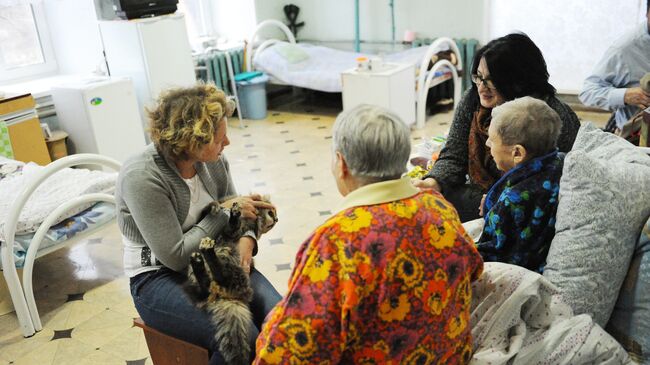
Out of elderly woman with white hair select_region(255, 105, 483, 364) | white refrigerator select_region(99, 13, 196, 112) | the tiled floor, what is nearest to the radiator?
white refrigerator select_region(99, 13, 196, 112)

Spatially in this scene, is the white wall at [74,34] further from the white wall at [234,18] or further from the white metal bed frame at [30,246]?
the white metal bed frame at [30,246]

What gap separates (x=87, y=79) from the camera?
4668 millimetres

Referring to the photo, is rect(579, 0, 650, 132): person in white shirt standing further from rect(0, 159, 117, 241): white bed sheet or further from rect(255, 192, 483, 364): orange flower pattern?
rect(0, 159, 117, 241): white bed sheet

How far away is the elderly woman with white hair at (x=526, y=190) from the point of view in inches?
68.8

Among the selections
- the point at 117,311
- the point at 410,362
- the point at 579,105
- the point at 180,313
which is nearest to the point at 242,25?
the point at 579,105

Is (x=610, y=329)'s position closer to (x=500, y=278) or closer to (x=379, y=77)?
(x=500, y=278)

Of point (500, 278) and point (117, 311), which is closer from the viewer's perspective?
point (500, 278)

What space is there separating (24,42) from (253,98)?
215cm

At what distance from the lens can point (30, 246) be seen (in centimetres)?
272

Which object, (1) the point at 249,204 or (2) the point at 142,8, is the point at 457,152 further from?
(2) the point at 142,8

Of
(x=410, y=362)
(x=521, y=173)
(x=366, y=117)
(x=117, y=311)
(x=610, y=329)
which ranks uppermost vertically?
(x=366, y=117)

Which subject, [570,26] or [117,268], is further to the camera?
[570,26]

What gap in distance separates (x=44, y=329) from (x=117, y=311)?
1.08 ft

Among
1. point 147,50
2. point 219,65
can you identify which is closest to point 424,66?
point 219,65
